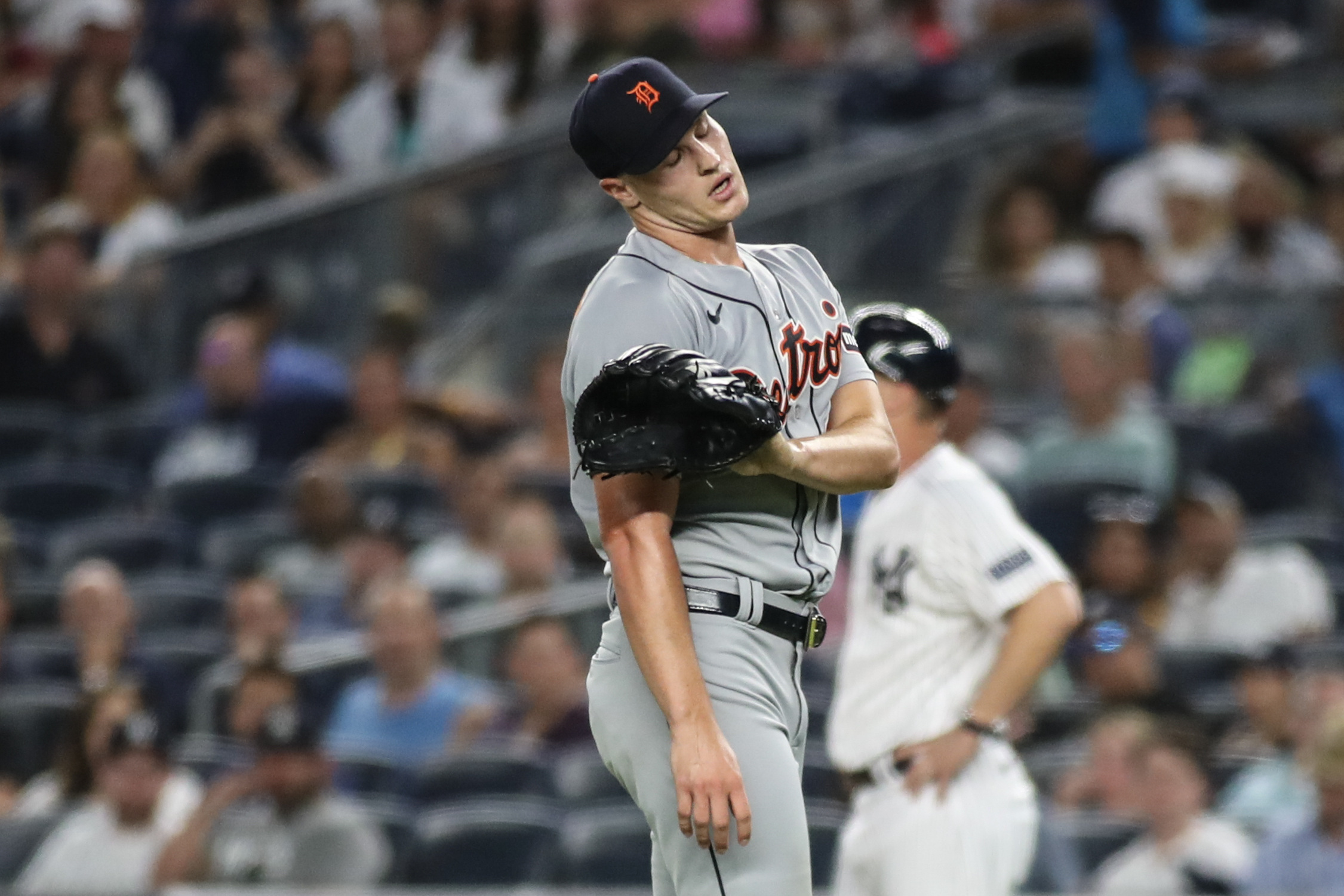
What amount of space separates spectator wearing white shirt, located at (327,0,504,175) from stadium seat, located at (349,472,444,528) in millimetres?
2411

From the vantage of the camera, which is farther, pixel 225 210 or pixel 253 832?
pixel 225 210

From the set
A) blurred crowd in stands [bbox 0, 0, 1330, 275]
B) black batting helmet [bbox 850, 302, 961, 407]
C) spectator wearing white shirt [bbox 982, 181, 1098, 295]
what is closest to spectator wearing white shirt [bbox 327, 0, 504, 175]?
blurred crowd in stands [bbox 0, 0, 1330, 275]

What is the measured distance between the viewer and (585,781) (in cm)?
680

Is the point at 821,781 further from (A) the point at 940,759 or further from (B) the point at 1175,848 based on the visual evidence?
(A) the point at 940,759

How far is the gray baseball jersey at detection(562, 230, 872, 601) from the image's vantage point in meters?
3.07

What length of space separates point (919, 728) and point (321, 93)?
7.53 meters

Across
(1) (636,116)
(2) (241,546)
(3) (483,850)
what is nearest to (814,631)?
(1) (636,116)

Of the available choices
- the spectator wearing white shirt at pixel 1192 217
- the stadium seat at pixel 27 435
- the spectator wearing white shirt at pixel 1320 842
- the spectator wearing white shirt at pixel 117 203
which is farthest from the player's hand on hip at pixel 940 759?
the spectator wearing white shirt at pixel 117 203

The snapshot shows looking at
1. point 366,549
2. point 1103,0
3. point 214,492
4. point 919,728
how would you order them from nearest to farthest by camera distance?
point 919,728 < point 366,549 < point 214,492 < point 1103,0

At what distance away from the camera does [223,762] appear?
24.1 feet

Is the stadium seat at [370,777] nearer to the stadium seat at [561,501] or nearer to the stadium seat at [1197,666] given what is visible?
the stadium seat at [561,501]

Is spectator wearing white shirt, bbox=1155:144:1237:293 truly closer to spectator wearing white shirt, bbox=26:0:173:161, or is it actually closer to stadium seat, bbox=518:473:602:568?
stadium seat, bbox=518:473:602:568

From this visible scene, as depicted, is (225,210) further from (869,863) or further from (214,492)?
(869,863)

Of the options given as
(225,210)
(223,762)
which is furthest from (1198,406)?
(225,210)
